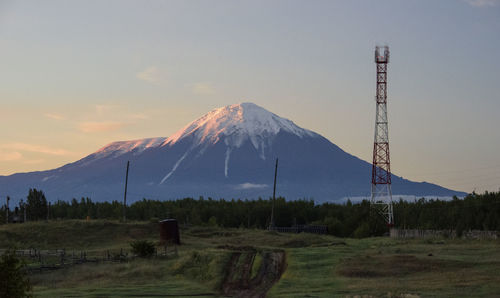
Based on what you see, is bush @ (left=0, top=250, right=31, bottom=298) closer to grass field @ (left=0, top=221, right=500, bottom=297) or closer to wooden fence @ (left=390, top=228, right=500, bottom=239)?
grass field @ (left=0, top=221, right=500, bottom=297)

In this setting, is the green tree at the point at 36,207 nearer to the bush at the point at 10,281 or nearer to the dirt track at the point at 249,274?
the dirt track at the point at 249,274

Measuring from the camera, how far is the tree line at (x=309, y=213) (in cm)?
11481

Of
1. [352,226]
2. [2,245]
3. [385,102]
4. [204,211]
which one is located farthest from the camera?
[204,211]

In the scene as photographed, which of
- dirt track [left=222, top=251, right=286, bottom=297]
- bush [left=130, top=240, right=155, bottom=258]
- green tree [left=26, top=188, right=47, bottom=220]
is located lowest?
dirt track [left=222, top=251, right=286, bottom=297]

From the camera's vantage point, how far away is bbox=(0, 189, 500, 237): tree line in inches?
4520

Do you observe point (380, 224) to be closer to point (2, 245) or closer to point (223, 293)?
point (2, 245)

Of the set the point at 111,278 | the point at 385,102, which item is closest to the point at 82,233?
the point at 111,278

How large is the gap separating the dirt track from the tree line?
147ft

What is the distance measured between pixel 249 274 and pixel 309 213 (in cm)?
9363

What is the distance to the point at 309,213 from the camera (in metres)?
156

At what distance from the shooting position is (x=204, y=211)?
156 m

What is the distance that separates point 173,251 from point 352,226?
57199mm

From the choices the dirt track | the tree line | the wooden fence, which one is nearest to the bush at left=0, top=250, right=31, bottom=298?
the dirt track

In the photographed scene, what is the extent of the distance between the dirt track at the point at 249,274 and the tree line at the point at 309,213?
4467cm
